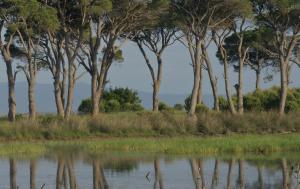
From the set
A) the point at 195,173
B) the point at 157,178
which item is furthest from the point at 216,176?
the point at 157,178

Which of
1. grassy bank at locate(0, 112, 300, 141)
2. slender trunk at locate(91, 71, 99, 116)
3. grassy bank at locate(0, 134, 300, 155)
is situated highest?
slender trunk at locate(91, 71, 99, 116)

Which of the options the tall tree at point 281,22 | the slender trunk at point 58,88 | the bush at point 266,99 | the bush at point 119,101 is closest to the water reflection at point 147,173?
the slender trunk at point 58,88

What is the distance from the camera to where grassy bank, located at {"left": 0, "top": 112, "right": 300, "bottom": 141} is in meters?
34.5

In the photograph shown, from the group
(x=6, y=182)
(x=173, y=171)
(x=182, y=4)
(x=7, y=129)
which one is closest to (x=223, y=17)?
(x=182, y=4)

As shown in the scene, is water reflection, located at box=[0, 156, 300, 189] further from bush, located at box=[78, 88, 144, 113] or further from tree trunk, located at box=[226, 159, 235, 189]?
bush, located at box=[78, 88, 144, 113]

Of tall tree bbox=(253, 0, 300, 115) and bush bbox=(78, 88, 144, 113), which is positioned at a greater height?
tall tree bbox=(253, 0, 300, 115)

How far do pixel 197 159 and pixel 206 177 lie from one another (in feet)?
15.2

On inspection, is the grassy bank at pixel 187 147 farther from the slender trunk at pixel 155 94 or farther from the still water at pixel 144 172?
the slender trunk at pixel 155 94

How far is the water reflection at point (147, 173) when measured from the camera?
1881 centimetres

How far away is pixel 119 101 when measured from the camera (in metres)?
60.4

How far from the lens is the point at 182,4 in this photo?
142 ft

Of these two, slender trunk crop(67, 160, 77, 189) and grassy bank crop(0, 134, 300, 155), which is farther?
grassy bank crop(0, 134, 300, 155)

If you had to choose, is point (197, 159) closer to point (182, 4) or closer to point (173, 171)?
point (173, 171)

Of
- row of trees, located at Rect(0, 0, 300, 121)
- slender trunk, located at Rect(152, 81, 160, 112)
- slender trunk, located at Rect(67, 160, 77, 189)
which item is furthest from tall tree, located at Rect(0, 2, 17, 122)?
slender trunk, located at Rect(67, 160, 77, 189)
